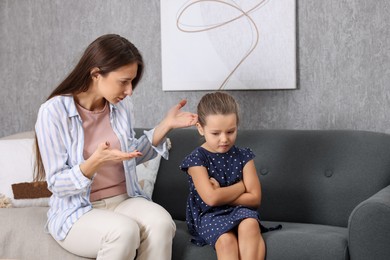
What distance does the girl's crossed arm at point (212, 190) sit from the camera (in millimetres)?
2662

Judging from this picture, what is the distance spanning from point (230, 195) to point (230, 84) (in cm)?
95

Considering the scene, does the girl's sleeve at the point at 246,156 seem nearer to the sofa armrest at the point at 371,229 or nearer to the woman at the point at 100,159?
the woman at the point at 100,159

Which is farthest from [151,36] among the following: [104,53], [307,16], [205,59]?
[104,53]

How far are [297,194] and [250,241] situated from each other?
595 mm

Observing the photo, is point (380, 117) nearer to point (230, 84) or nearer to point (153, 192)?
point (230, 84)

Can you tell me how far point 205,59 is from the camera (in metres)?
3.56

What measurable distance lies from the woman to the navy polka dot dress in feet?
0.50

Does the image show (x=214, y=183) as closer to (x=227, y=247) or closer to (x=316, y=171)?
(x=227, y=247)

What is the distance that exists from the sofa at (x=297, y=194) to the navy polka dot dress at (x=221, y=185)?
7cm

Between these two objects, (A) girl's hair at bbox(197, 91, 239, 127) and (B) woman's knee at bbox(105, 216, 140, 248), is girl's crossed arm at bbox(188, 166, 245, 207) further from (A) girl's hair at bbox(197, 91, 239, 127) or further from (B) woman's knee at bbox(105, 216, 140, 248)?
(B) woman's knee at bbox(105, 216, 140, 248)

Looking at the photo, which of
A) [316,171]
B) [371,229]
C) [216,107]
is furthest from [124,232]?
[316,171]

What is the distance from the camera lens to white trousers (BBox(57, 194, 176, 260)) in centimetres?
246

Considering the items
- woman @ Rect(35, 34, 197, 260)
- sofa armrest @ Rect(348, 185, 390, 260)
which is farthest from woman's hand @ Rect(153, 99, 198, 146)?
sofa armrest @ Rect(348, 185, 390, 260)

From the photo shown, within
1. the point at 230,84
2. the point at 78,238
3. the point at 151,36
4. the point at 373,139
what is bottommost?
the point at 78,238
